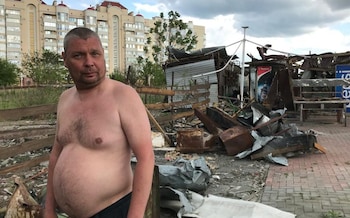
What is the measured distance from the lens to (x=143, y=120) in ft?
5.63

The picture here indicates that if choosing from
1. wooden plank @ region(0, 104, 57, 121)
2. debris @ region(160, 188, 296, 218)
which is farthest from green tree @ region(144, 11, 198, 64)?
debris @ region(160, 188, 296, 218)

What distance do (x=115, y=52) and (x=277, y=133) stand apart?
8629 centimetres

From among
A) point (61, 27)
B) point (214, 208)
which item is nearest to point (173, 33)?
point (214, 208)

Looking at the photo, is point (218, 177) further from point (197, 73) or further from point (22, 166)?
point (197, 73)

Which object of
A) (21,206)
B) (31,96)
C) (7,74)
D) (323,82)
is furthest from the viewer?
(7,74)

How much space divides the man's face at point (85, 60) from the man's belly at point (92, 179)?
1.11 ft

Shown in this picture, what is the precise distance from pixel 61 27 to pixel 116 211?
3480 inches

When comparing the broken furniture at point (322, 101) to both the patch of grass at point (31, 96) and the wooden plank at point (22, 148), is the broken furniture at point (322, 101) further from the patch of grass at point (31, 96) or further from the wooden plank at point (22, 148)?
the wooden plank at point (22, 148)

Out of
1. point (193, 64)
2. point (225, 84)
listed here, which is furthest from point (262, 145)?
point (225, 84)

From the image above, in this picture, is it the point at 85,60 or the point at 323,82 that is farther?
the point at 323,82

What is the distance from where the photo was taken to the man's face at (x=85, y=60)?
1718mm

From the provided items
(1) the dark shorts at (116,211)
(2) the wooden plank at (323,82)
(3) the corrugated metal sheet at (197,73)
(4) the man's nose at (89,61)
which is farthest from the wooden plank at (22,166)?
(3) the corrugated metal sheet at (197,73)

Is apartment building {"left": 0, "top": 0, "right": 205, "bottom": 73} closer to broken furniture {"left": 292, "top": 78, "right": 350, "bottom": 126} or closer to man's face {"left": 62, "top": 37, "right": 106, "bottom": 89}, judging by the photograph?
broken furniture {"left": 292, "top": 78, "right": 350, "bottom": 126}

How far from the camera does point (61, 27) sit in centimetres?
8400
